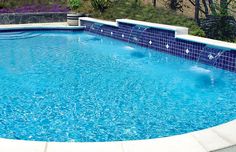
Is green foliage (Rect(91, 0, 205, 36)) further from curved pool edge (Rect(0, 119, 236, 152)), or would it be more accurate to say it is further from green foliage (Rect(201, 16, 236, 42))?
curved pool edge (Rect(0, 119, 236, 152))

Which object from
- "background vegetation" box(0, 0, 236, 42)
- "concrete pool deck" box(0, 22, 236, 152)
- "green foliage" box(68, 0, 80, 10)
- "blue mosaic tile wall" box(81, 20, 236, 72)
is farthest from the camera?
"green foliage" box(68, 0, 80, 10)

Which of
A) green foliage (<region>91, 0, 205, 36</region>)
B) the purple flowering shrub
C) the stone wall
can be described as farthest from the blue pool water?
the purple flowering shrub

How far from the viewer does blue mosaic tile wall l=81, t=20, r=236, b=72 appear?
1113cm

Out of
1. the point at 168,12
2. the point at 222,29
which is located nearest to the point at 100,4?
the point at 168,12

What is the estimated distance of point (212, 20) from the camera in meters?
16.4

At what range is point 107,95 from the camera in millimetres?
8836

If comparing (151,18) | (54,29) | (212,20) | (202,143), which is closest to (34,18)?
(54,29)

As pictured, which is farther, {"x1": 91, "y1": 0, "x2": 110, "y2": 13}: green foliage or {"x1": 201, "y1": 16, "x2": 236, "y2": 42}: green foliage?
{"x1": 91, "y1": 0, "x2": 110, "y2": 13}: green foliage

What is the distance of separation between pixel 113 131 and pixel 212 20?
1149cm

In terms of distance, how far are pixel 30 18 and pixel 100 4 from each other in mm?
4695

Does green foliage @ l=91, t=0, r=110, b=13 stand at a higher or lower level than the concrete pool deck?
higher

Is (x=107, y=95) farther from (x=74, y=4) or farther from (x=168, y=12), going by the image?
(x=74, y=4)

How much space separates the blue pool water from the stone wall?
776 centimetres

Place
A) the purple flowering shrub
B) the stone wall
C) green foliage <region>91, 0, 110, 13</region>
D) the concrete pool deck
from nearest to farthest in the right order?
the concrete pool deck → green foliage <region>91, 0, 110, 13</region> → the stone wall → the purple flowering shrub
